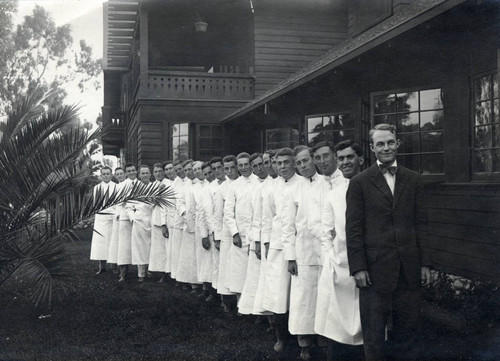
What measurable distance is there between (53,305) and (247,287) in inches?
126

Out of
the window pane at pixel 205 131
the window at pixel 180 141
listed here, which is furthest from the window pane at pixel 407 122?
the window at pixel 180 141

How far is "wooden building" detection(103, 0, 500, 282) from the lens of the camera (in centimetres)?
701

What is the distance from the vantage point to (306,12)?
16.0 meters

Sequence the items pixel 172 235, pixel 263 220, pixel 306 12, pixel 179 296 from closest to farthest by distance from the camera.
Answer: pixel 263 220 < pixel 179 296 < pixel 172 235 < pixel 306 12

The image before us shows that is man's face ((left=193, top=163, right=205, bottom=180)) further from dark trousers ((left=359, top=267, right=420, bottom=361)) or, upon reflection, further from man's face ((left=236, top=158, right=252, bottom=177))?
dark trousers ((left=359, top=267, right=420, bottom=361))

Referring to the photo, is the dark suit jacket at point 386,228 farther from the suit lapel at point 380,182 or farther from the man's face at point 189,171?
the man's face at point 189,171

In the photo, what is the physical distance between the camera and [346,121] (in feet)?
33.9

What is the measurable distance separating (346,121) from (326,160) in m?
5.67

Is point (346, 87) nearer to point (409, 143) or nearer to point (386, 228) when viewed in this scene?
point (409, 143)

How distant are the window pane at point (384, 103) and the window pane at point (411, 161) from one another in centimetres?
75

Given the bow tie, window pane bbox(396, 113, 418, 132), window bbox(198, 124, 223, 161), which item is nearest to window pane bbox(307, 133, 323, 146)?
window pane bbox(396, 113, 418, 132)

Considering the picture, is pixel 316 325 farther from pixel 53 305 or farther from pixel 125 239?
pixel 125 239

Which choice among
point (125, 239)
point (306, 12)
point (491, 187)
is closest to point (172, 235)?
point (125, 239)

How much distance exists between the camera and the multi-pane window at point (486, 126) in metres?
6.87
